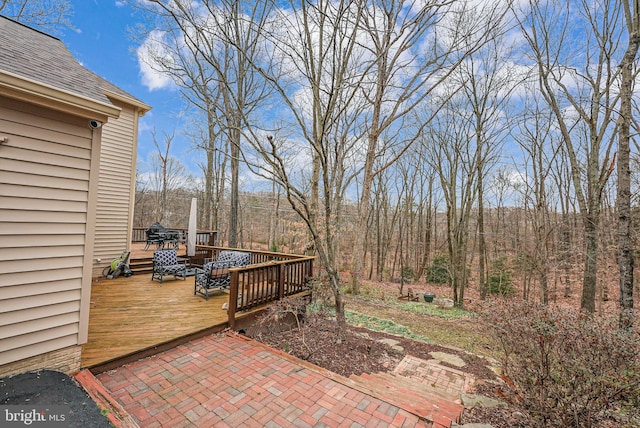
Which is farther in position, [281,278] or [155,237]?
[155,237]

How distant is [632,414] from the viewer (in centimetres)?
230

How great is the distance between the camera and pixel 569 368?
97.3 inches

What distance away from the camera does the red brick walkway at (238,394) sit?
251 centimetres

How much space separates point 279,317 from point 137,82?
44.5ft

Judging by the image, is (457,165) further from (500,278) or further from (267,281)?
(267,281)

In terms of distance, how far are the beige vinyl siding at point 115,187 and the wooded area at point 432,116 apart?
1849 mm

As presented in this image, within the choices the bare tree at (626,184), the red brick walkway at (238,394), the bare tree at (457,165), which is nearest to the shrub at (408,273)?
the bare tree at (457,165)

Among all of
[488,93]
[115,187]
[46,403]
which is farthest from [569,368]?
[488,93]

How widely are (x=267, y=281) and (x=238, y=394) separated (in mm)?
2506

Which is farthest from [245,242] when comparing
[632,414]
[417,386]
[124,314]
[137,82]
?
[632,414]

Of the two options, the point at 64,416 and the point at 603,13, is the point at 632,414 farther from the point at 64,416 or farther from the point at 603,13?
the point at 603,13

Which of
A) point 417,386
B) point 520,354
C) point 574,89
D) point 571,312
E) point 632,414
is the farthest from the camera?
point 574,89

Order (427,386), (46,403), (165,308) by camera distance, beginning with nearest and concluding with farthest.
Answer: (46,403) → (427,386) → (165,308)

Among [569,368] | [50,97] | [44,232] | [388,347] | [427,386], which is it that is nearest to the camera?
[569,368]
